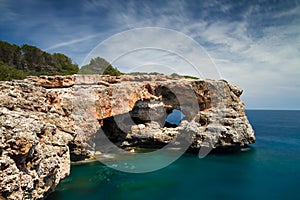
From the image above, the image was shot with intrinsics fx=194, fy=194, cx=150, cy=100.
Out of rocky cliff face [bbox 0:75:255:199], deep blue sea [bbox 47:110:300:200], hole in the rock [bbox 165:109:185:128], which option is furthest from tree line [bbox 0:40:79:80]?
deep blue sea [bbox 47:110:300:200]

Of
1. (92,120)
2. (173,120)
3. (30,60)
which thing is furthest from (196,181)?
(173,120)

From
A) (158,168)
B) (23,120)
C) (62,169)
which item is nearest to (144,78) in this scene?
(158,168)

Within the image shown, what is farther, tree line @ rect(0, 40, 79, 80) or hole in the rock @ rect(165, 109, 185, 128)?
tree line @ rect(0, 40, 79, 80)

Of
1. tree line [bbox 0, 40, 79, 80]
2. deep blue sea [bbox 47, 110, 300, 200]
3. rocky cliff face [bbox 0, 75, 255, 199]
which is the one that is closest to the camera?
rocky cliff face [bbox 0, 75, 255, 199]

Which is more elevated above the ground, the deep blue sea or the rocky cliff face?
the rocky cliff face

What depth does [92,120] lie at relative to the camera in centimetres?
2227

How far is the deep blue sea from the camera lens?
1571 cm

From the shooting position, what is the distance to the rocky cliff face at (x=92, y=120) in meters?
8.88

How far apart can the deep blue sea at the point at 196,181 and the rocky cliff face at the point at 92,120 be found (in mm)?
2936

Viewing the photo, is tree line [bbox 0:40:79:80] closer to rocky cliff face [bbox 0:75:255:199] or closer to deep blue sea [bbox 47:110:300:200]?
rocky cliff face [bbox 0:75:255:199]

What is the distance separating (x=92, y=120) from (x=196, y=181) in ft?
42.2

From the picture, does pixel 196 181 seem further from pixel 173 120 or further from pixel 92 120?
pixel 173 120

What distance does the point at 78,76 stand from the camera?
23.4 meters

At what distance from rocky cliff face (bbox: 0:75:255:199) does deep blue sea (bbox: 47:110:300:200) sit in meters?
2.94
